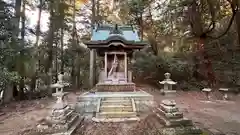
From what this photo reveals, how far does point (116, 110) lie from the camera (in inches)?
264

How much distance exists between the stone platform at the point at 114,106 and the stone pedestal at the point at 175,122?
1.17 meters

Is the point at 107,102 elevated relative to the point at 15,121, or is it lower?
elevated

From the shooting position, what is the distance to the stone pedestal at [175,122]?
4.79 meters

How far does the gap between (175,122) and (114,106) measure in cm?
237

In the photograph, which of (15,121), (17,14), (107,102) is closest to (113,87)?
(107,102)

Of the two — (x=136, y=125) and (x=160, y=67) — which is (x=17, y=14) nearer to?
(x=136, y=125)

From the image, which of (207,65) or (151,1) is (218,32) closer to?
(207,65)

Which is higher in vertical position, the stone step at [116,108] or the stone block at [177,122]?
the stone step at [116,108]

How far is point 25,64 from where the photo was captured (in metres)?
8.83

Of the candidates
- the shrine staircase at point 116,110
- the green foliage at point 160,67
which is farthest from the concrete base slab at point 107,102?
the green foliage at point 160,67

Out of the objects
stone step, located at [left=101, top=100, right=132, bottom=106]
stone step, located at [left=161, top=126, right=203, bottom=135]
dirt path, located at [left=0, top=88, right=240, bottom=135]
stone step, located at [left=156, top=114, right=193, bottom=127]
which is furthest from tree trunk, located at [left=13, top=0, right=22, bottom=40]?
stone step, located at [left=161, top=126, right=203, bottom=135]

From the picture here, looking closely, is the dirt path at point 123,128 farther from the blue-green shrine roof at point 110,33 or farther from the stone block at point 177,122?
the blue-green shrine roof at point 110,33

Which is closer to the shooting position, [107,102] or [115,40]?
[107,102]

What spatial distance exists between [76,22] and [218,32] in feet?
36.6
